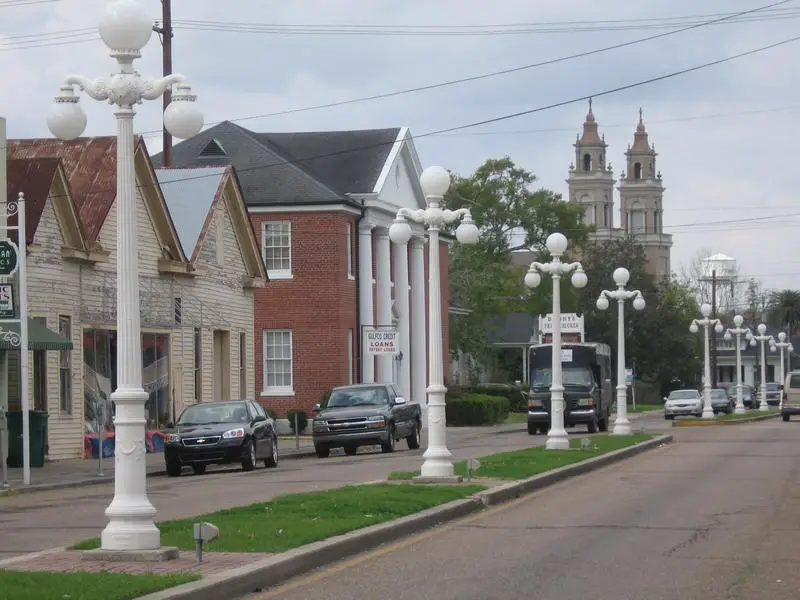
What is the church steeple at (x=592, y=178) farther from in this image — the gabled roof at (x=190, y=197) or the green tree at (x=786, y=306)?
the gabled roof at (x=190, y=197)

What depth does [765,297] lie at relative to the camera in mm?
147875

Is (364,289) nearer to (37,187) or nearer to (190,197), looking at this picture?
(190,197)

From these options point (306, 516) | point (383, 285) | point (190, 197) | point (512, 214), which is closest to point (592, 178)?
point (512, 214)

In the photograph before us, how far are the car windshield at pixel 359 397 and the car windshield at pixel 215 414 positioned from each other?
19.5ft

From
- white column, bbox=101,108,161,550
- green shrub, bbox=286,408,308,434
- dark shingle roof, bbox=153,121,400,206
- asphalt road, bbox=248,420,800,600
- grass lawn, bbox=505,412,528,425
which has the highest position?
dark shingle roof, bbox=153,121,400,206

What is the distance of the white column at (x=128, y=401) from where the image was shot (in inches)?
510

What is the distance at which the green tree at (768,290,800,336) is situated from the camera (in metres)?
154

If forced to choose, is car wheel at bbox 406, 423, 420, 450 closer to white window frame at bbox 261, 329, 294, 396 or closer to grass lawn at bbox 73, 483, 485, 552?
white window frame at bbox 261, 329, 294, 396

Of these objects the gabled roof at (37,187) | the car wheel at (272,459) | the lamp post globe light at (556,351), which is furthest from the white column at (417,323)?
the car wheel at (272,459)

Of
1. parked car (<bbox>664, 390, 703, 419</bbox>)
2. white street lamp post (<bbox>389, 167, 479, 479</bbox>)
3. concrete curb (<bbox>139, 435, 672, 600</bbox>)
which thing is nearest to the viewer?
concrete curb (<bbox>139, 435, 672, 600</bbox>)

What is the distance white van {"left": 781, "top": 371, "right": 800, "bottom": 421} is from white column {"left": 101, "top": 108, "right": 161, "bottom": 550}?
177 ft

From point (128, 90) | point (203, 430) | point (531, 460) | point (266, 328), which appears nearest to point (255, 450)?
point (203, 430)

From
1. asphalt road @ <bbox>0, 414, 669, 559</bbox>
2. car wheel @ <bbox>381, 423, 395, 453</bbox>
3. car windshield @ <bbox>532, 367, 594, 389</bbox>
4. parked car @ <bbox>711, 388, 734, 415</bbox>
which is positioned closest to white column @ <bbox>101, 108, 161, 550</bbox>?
asphalt road @ <bbox>0, 414, 669, 559</bbox>

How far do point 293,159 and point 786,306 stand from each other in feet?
354
